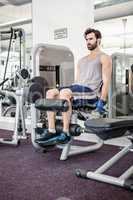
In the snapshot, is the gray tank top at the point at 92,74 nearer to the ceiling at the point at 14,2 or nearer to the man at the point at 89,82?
the man at the point at 89,82

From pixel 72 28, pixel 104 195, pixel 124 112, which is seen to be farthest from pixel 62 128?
pixel 72 28

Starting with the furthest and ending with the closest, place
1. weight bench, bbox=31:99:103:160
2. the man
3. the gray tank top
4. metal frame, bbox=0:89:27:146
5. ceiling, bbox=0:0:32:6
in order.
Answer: ceiling, bbox=0:0:32:6, metal frame, bbox=0:89:27:146, the gray tank top, the man, weight bench, bbox=31:99:103:160

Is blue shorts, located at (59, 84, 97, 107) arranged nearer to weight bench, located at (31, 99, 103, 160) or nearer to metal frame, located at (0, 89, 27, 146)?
weight bench, located at (31, 99, 103, 160)

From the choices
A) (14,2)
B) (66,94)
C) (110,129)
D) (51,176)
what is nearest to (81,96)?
(66,94)

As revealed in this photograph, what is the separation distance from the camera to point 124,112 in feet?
13.0

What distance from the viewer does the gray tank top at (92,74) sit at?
2.86 m

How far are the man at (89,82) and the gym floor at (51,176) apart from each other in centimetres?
27

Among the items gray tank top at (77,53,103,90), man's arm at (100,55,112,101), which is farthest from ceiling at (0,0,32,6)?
man's arm at (100,55,112,101)

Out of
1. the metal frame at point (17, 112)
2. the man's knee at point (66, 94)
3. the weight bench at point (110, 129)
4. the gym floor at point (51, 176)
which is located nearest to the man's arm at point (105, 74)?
the man's knee at point (66, 94)

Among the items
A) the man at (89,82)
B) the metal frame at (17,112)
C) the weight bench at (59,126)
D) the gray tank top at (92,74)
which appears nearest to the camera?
the weight bench at (59,126)

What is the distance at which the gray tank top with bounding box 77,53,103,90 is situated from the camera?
286 cm

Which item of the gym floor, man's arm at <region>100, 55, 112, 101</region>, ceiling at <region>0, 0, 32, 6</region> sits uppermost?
ceiling at <region>0, 0, 32, 6</region>

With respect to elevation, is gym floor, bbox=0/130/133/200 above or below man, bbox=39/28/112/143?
below

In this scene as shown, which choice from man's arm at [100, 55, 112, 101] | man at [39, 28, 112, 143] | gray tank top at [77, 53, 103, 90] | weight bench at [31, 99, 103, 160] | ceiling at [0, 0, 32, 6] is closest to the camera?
weight bench at [31, 99, 103, 160]
